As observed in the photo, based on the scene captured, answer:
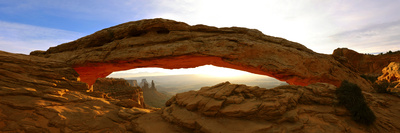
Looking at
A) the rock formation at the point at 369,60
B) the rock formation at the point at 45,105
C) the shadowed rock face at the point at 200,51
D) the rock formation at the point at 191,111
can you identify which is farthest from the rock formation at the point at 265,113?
the rock formation at the point at 369,60

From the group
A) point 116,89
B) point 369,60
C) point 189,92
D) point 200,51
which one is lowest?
point 116,89

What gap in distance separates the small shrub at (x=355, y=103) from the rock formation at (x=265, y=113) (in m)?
0.27

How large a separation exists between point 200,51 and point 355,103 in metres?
10.3

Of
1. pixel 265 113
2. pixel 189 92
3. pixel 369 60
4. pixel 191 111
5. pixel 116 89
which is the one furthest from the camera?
pixel 369 60

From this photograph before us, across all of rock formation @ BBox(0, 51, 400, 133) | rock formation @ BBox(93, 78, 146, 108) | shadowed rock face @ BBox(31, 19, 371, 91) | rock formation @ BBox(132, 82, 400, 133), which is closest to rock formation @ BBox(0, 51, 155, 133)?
rock formation @ BBox(0, 51, 400, 133)

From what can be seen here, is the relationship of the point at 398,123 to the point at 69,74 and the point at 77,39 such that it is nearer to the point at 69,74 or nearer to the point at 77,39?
the point at 69,74

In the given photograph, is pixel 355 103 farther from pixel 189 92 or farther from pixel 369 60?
pixel 369 60

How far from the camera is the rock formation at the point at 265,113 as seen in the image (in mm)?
6715

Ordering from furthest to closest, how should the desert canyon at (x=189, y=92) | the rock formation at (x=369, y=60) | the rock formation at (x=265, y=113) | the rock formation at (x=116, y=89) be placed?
the rock formation at (x=369, y=60) < the rock formation at (x=116, y=89) < the desert canyon at (x=189, y=92) < the rock formation at (x=265, y=113)

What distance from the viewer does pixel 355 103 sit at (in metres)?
7.82

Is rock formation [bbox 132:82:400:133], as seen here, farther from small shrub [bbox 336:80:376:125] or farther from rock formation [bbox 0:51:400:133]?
small shrub [bbox 336:80:376:125]

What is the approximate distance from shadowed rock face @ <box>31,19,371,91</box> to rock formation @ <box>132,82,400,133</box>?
3.61 meters

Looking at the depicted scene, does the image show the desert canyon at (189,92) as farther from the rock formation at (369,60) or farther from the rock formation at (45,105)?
the rock formation at (369,60)

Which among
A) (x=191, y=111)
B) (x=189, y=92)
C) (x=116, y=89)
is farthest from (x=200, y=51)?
(x=116, y=89)
